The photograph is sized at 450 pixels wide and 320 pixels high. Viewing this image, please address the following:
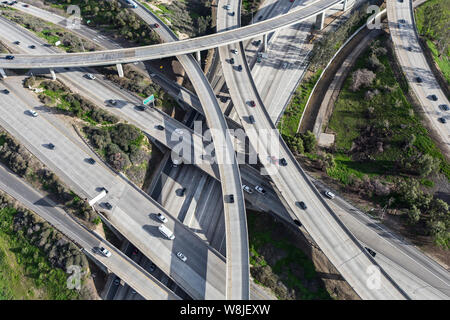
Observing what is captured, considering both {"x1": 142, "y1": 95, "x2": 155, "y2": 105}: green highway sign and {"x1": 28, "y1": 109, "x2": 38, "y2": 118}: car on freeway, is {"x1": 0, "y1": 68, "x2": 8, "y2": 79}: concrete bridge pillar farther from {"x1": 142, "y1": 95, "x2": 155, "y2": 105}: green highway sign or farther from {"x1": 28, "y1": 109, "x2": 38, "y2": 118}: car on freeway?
{"x1": 142, "y1": 95, "x2": 155, "y2": 105}: green highway sign

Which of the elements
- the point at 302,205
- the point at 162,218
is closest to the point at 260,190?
the point at 302,205

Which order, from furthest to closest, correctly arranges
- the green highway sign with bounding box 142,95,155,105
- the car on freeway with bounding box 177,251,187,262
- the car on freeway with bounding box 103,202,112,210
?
the green highway sign with bounding box 142,95,155,105, the car on freeway with bounding box 103,202,112,210, the car on freeway with bounding box 177,251,187,262

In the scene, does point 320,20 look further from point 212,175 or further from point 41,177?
point 41,177

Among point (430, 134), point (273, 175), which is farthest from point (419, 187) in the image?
point (273, 175)

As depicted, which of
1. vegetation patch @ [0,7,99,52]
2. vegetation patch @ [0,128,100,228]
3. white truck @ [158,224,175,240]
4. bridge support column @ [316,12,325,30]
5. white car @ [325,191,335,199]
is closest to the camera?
white truck @ [158,224,175,240]

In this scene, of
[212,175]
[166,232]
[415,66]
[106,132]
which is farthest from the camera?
[415,66]

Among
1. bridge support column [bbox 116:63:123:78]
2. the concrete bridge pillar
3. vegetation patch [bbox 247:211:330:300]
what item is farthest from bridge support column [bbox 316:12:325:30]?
the concrete bridge pillar

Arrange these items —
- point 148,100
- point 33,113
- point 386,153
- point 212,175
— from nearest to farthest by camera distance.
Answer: point 212,175
point 386,153
point 33,113
point 148,100
